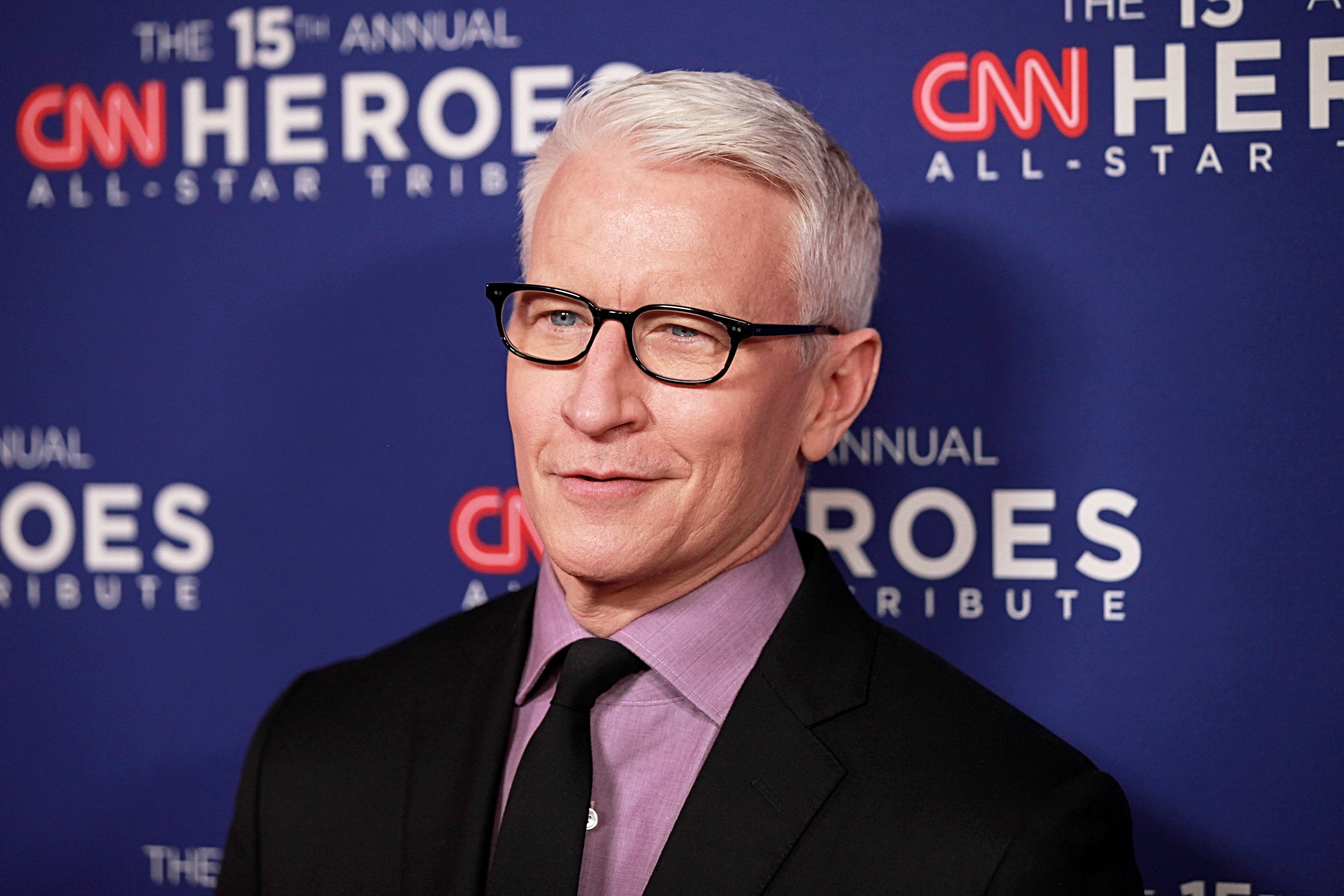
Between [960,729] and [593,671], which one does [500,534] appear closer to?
[593,671]

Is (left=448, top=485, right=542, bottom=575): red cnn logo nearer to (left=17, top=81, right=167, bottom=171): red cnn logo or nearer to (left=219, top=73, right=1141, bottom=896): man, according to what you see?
(left=219, top=73, right=1141, bottom=896): man

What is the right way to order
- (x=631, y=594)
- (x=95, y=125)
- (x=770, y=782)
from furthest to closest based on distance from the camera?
(x=95, y=125) → (x=631, y=594) → (x=770, y=782)

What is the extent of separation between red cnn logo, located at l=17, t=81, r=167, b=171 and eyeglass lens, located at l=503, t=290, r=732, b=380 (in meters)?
1.02

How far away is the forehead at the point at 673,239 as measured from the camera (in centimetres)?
125

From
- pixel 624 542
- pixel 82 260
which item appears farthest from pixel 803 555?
pixel 82 260

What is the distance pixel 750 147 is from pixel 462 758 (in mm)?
733

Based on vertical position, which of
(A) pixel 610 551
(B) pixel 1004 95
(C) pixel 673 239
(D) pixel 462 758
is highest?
(B) pixel 1004 95

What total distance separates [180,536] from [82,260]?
0.48 m

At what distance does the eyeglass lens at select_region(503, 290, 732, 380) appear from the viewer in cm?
126

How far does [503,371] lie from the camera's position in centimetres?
190


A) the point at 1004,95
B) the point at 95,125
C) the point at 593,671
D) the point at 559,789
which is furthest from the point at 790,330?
the point at 95,125

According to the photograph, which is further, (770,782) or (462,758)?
(462,758)

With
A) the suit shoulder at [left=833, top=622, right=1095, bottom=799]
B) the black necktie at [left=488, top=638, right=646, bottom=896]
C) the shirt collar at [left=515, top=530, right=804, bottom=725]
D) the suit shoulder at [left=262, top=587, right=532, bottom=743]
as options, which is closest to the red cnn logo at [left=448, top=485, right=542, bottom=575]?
the suit shoulder at [left=262, top=587, right=532, bottom=743]

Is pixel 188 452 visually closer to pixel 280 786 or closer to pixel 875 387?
pixel 280 786
